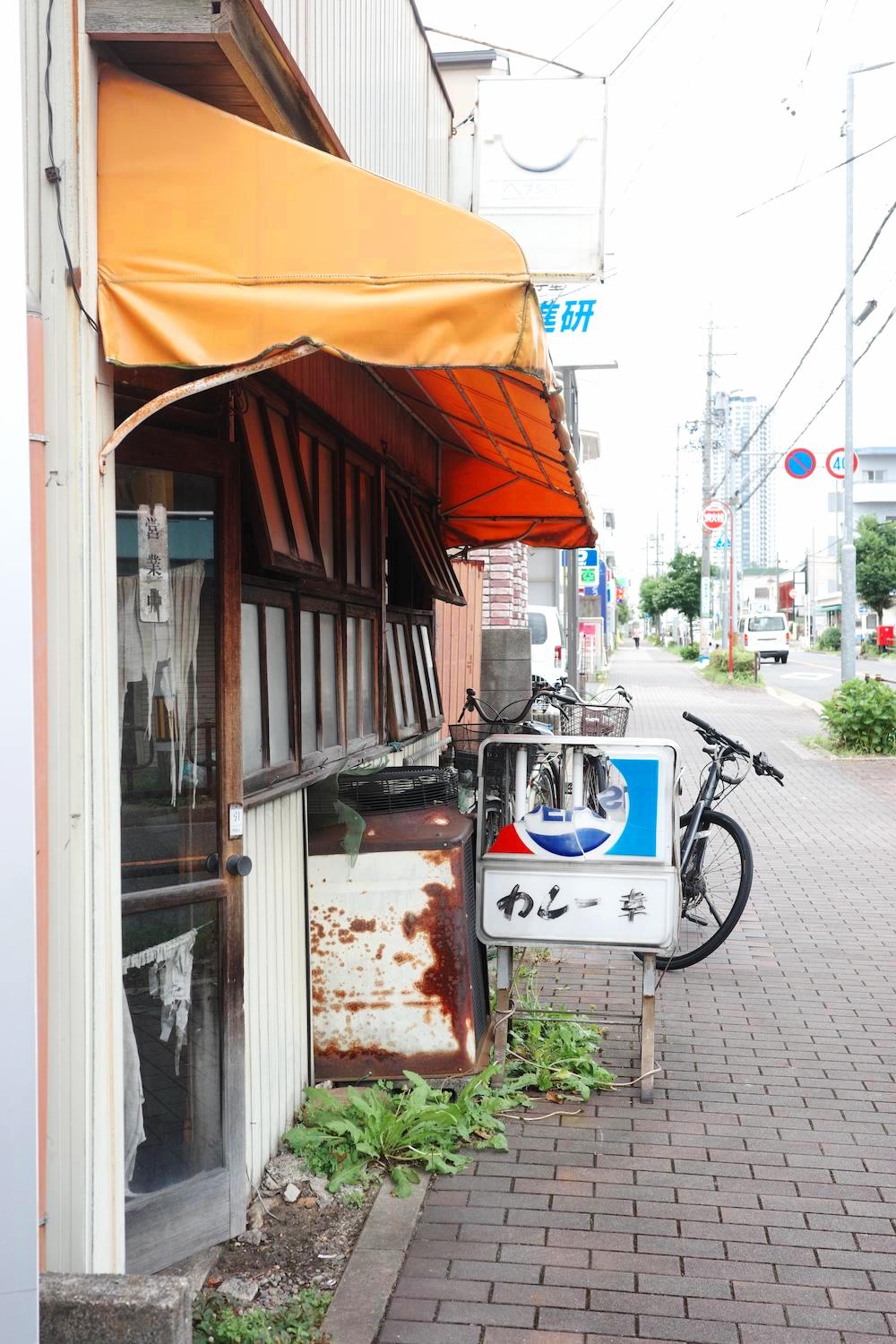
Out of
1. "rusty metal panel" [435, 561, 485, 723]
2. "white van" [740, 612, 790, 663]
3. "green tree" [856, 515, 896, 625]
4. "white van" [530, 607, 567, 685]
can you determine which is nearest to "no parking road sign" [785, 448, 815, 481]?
"white van" [530, 607, 567, 685]

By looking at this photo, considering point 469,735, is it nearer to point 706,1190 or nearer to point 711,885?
point 711,885

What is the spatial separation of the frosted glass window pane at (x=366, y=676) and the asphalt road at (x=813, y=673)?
84.0 ft


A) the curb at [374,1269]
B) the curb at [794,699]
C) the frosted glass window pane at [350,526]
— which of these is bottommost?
the curb at [374,1269]

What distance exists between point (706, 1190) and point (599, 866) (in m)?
1.37

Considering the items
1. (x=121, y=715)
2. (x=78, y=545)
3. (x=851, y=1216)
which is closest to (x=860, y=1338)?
(x=851, y=1216)

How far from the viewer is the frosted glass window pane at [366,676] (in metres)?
6.55

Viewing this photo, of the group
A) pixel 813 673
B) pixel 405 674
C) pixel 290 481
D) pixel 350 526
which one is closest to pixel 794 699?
pixel 813 673

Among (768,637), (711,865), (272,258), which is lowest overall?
(711,865)

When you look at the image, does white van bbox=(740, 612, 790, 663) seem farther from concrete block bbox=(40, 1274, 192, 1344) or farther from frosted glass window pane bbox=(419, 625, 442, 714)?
concrete block bbox=(40, 1274, 192, 1344)

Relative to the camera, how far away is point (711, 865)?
7.51m

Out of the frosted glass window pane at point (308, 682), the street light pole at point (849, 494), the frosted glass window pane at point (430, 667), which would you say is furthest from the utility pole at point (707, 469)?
the frosted glass window pane at point (308, 682)

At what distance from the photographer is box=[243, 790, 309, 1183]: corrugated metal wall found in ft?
14.1

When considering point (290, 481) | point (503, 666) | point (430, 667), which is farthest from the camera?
point (503, 666)

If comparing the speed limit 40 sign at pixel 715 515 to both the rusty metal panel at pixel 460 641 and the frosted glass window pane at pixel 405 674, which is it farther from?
the frosted glass window pane at pixel 405 674
